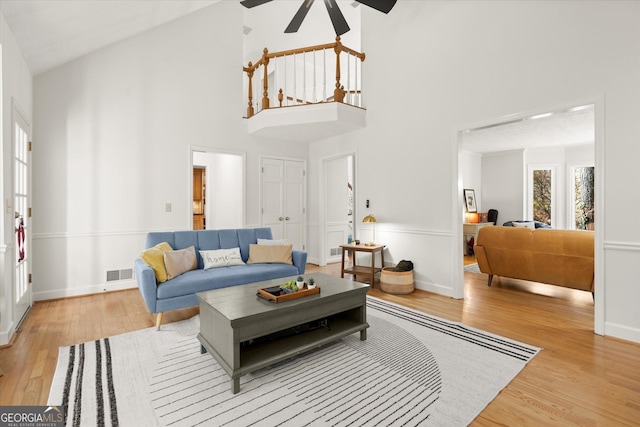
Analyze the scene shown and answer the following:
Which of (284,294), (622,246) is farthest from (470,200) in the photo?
(284,294)

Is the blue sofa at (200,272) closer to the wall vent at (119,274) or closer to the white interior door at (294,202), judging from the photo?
the wall vent at (119,274)

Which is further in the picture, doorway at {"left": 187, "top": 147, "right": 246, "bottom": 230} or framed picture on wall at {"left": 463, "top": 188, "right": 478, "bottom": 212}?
framed picture on wall at {"left": 463, "top": 188, "right": 478, "bottom": 212}

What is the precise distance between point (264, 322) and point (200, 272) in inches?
65.1

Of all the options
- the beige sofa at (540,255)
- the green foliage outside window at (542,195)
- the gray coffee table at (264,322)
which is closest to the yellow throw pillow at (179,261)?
the gray coffee table at (264,322)

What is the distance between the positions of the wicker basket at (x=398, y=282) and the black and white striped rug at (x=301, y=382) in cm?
133

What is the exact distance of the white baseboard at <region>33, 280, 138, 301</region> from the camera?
4.03m

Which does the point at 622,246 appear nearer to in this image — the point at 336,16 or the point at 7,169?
the point at 336,16

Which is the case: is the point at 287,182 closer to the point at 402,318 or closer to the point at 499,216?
the point at 402,318

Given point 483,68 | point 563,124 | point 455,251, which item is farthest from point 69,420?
point 563,124

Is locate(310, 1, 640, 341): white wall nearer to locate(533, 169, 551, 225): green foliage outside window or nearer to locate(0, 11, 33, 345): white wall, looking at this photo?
locate(0, 11, 33, 345): white wall

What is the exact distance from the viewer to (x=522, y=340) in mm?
2805

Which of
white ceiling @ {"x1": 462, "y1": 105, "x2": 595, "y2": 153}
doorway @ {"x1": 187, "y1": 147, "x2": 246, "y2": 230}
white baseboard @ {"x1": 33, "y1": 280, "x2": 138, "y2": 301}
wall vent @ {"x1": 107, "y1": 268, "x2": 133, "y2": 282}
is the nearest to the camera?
Result: white baseboard @ {"x1": 33, "y1": 280, "x2": 138, "y2": 301}

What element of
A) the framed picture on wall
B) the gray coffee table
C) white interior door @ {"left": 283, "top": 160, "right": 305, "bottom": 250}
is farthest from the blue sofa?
the framed picture on wall

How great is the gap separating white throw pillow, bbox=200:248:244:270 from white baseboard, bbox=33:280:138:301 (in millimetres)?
1654
